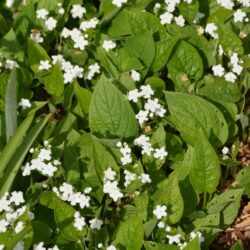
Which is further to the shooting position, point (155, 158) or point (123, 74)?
point (123, 74)

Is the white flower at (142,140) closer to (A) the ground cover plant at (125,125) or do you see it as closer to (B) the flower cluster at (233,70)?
(A) the ground cover plant at (125,125)

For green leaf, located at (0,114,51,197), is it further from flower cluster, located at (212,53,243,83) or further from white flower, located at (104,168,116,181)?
flower cluster, located at (212,53,243,83)

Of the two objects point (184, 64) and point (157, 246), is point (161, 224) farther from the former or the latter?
point (184, 64)

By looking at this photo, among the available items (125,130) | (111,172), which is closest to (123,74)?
(125,130)

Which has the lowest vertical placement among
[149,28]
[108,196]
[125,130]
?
[108,196]

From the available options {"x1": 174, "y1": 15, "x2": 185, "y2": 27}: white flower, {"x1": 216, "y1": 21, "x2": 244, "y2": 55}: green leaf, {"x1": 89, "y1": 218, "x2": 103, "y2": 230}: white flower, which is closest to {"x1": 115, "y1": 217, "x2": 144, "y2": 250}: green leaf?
{"x1": 89, "y1": 218, "x2": 103, "y2": 230}: white flower

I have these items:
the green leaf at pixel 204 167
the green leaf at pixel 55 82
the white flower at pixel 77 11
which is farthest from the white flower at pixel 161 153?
the white flower at pixel 77 11

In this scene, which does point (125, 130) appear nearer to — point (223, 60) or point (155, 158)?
point (155, 158)
